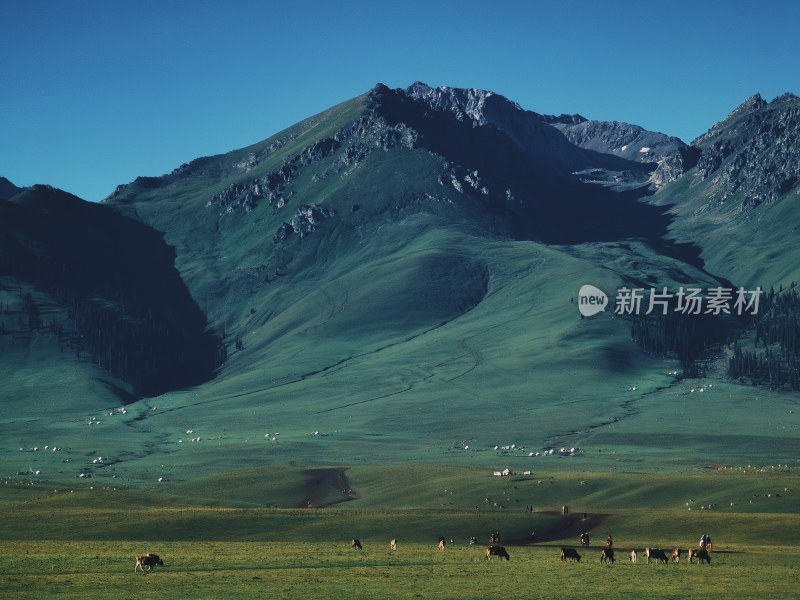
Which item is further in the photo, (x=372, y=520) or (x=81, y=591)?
(x=372, y=520)

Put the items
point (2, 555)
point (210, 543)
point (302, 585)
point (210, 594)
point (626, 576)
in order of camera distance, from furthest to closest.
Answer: point (210, 543)
point (2, 555)
point (626, 576)
point (302, 585)
point (210, 594)

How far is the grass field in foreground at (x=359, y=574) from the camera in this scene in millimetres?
58938

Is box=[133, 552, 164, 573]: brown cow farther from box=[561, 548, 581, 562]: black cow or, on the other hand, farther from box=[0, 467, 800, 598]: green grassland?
box=[561, 548, 581, 562]: black cow

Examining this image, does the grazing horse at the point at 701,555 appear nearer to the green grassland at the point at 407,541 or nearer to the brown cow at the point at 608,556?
the green grassland at the point at 407,541

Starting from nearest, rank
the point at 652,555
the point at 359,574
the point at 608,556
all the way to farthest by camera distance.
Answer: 1. the point at 359,574
2. the point at 608,556
3. the point at 652,555

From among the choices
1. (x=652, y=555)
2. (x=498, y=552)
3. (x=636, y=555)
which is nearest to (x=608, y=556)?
(x=636, y=555)

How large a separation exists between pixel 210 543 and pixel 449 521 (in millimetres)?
25961

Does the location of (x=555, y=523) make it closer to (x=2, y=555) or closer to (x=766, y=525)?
(x=766, y=525)

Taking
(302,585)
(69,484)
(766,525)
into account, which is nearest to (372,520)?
(766,525)

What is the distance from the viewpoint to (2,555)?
7325 centimetres

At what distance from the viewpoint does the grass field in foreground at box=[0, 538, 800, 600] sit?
58938mm

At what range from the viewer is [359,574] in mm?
67500

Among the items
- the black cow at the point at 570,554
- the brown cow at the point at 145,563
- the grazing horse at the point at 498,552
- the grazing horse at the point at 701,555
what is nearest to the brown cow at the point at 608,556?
the black cow at the point at 570,554

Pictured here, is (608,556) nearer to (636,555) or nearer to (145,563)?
(636,555)
